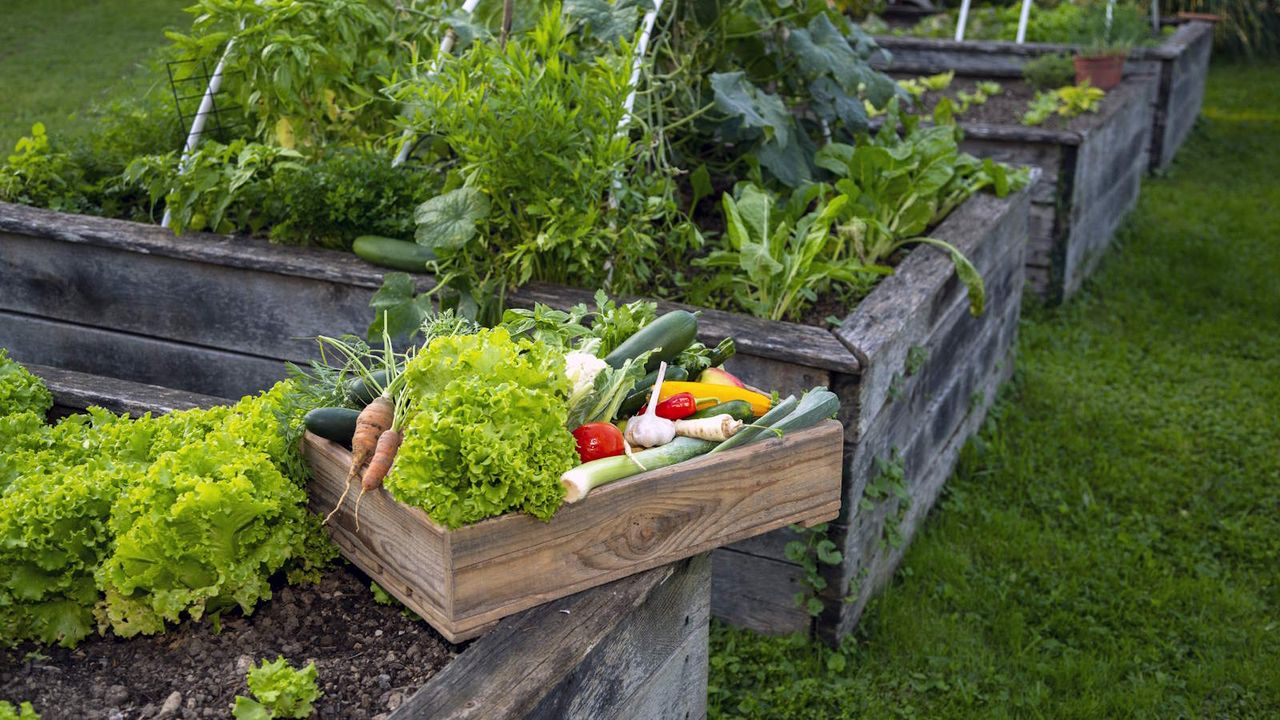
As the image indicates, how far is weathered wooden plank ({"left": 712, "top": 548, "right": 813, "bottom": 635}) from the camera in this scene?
316cm

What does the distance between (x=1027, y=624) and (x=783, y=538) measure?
2.73ft

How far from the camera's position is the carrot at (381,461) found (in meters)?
1.86

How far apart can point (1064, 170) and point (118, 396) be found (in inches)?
169

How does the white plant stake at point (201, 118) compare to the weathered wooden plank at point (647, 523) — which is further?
the white plant stake at point (201, 118)

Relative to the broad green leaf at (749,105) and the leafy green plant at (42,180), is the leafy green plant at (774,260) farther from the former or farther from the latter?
the leafy green plant at (42,180)

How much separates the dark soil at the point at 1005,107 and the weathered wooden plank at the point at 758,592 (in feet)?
9.57

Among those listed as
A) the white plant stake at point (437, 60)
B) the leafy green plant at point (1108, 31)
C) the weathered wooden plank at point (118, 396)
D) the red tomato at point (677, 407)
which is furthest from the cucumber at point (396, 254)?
the leafy green plant at point (1108, 31)

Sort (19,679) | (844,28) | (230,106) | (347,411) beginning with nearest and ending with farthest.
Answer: (19,679), (347,411), (230,106), (844,28)

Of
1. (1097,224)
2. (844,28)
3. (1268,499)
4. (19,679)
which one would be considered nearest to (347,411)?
(19,679)

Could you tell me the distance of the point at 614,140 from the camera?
306 cm

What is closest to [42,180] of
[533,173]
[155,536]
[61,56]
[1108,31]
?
[61,56]

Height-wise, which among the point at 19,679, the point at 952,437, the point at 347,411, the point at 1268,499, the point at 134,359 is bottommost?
the point at 1268,499

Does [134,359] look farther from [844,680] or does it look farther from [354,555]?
[844,680]

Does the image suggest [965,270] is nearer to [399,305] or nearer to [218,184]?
[399,305]
